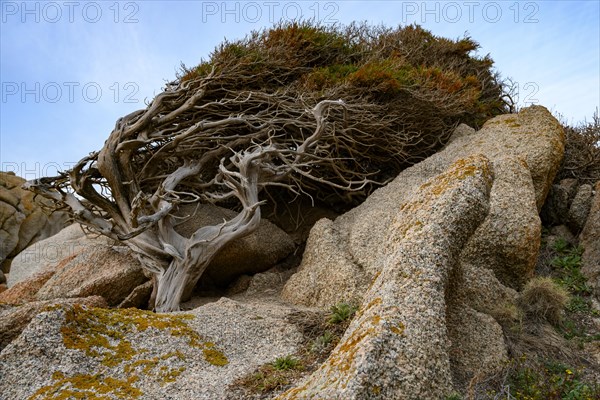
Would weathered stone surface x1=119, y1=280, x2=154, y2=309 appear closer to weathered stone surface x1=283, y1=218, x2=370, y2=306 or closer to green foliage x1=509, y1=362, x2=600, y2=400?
weathered stone surface x1=283, y1=218, x2=370, y2=306

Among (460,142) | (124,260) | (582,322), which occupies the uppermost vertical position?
(460,142)

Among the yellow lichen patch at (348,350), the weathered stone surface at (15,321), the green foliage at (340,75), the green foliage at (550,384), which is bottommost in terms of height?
the green foliage at (550,384)

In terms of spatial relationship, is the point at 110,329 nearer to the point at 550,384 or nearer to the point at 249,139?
the point at 550,384

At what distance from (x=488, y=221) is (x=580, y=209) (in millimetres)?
3696

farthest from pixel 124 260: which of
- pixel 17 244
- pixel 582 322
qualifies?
pixel 17 244

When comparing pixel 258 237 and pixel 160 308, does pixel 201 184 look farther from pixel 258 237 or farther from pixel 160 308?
pixel 160 308

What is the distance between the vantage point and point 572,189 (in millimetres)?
11734

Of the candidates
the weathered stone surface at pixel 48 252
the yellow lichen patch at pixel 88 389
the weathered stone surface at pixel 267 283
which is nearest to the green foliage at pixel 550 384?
the yellow lichen patch at pixel 88 389

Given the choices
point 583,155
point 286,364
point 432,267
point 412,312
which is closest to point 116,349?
point 286,364

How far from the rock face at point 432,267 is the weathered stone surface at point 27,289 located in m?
6.43

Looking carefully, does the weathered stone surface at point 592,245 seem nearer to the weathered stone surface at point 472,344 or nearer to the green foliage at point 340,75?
the weathered stone surface at point 472,344

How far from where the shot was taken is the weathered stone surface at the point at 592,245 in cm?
944

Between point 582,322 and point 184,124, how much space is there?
849 cm

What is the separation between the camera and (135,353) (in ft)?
21.0
